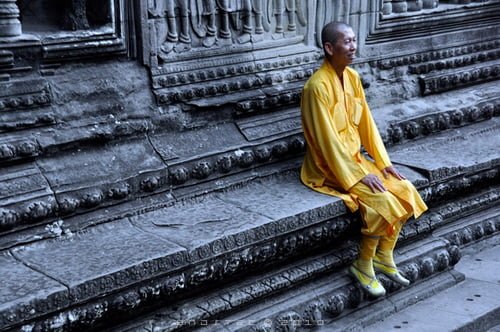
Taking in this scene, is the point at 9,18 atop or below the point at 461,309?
atop

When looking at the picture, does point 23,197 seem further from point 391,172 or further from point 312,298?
point 391,172

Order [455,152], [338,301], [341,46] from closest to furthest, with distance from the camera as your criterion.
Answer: [338,301], [341,46], [455,152]

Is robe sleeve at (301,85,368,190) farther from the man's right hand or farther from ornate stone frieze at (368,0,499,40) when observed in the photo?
ornate stone frieze at (368,0,499,40)

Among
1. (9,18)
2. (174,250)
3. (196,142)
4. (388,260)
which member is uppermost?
(9,18)

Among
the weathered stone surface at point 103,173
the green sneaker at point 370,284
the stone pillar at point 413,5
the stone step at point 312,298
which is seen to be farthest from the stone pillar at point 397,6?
the weathered stone surface at point 103,173

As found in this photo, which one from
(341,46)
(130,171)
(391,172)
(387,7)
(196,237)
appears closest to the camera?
(196,237)

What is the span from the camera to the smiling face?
450 cm

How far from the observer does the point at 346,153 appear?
4.41 meters

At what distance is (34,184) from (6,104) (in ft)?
1.27

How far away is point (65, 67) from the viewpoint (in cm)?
412

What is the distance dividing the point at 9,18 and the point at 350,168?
6.02 feet

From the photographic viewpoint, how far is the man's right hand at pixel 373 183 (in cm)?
436

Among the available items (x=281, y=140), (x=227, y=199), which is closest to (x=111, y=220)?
(x=227, y=199)

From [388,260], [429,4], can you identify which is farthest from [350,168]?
[429,4]
